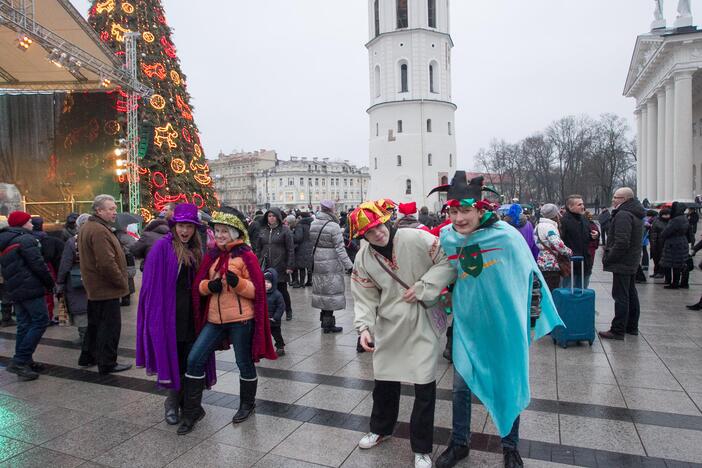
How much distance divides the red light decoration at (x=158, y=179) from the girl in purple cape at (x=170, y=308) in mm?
15281

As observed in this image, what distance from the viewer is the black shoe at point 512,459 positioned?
335cm

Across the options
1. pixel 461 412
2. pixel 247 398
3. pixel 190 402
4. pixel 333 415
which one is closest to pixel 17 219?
pixel 190 402

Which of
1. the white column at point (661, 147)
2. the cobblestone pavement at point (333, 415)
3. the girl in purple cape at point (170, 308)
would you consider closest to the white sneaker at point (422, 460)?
the cobblestone pavement at point (333, 415)

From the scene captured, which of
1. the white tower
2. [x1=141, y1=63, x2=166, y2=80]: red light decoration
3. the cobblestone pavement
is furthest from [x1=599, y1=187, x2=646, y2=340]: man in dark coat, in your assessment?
the white tower

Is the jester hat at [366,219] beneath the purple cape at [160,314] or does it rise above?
above

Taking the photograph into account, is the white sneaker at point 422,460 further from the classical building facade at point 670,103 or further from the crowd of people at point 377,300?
the classical building facade at point 670,103

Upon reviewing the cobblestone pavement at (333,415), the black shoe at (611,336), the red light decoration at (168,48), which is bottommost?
the cobblestone pavement at (333,415)

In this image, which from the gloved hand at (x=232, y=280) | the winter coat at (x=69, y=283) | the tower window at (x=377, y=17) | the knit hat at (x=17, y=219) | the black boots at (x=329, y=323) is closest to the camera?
the gloved hand at (x=232, y=280)

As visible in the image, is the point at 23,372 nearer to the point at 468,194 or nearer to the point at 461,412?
the point at 461,412

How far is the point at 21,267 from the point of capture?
5.78 metres

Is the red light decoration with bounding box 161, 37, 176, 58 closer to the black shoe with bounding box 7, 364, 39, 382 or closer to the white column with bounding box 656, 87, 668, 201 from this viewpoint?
→ the black shoe with bounding box 7, 364, 39, 382

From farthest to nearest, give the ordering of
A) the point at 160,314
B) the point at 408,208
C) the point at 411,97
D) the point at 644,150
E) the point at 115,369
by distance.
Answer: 1. the point at 411,97
2. the point at 644,150
3. the point at 408,208
4. the point at 115,369
5. the point at 160,314

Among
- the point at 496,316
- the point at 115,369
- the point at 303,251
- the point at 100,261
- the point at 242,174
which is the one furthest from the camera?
the point at 242,174

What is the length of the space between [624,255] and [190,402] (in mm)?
5589
